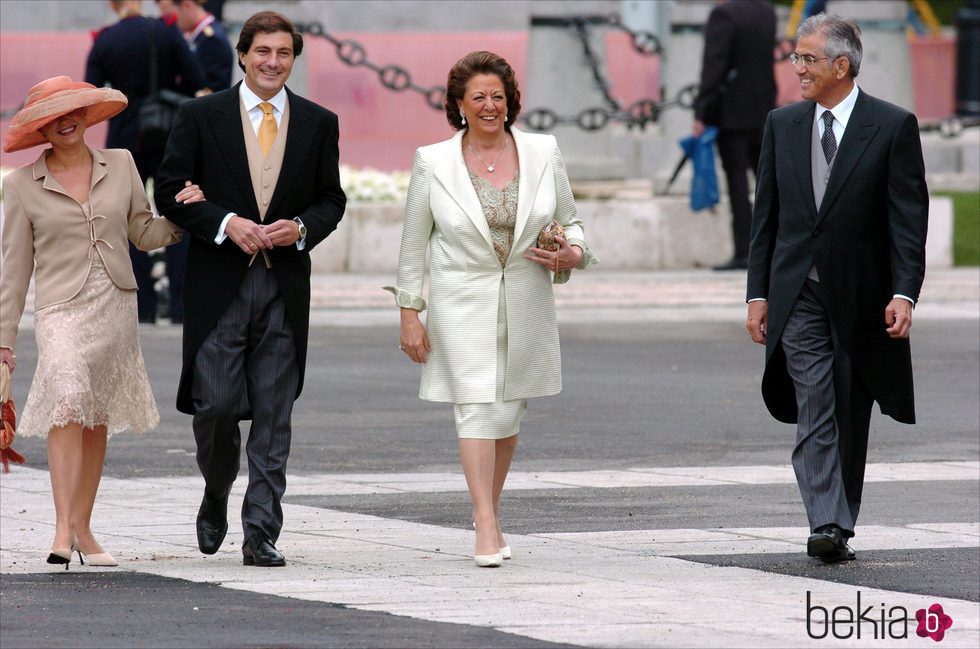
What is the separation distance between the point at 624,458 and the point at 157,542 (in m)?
2.80

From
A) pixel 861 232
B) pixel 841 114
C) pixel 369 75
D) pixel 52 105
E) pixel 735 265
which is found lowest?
pixel 735 265

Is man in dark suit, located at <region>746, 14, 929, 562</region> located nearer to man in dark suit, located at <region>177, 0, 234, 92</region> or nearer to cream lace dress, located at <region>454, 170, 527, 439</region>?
cream lace dress, located at <region>454, 170, 527, 439</region>

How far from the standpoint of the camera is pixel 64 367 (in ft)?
24.9

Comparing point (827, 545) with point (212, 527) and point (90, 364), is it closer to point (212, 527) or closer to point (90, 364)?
Answer: point (212, 527)

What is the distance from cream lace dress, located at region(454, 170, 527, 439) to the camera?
7734mm

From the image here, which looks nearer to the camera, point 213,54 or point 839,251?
point 839,251

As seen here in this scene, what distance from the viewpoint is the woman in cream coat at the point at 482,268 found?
772 cm

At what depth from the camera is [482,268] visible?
774cm

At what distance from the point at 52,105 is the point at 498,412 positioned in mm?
1785

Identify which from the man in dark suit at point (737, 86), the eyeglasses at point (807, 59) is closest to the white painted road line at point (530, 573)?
the eyeglasses at point (807, 59)

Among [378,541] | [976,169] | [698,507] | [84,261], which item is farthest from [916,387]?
[976,169]

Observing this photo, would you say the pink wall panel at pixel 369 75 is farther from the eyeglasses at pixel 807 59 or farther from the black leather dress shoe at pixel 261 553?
the black leather dress shoe at pixel 261 553

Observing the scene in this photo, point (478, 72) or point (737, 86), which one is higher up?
point (478, 72)

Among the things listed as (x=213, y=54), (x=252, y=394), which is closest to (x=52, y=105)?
(x=252, y=394)
